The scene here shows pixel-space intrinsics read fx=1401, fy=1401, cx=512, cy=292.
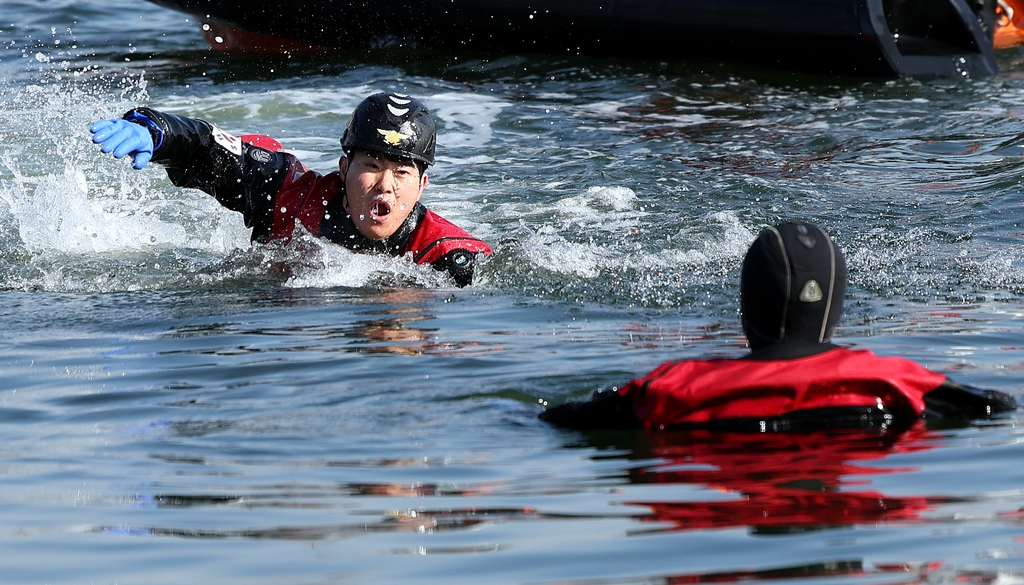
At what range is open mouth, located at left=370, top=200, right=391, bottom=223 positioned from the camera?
6188 mm

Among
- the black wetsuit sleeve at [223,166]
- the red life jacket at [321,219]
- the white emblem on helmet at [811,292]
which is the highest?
Result: the white emblem on helmet at [811,292]

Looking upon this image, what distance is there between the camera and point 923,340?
16.8 feet

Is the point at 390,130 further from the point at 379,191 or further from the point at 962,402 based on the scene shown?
the point at 962,402

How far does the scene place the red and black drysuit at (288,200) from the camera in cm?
630

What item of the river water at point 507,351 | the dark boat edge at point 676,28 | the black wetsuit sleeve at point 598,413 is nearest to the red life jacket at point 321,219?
the river water at point 507,351

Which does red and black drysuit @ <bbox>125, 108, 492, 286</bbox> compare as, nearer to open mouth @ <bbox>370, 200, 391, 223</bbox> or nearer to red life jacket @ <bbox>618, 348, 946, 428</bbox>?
open mouth @ <bbox>370, 200, 391, 223</bbox>

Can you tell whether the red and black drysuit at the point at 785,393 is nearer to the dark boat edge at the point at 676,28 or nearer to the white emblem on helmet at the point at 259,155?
the white emblem on helmet at the point at 259,155

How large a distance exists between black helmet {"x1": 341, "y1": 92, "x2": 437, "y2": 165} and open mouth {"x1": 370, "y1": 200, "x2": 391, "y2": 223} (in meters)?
0.24

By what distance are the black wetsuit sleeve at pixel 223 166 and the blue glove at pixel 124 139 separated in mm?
144

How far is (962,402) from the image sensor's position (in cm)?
377

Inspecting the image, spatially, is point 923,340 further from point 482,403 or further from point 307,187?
point 307,187

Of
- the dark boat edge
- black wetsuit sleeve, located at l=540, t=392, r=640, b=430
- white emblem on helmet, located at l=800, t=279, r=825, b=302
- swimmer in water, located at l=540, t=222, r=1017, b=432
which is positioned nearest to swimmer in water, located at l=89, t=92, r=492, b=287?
black wetsuit sleeve, located at l=540, t=392, r=640, b=430

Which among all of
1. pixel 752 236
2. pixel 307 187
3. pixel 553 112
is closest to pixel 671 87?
pixel 553 112

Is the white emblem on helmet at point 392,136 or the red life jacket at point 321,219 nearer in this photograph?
the white emblem on helmet at point 392,136
